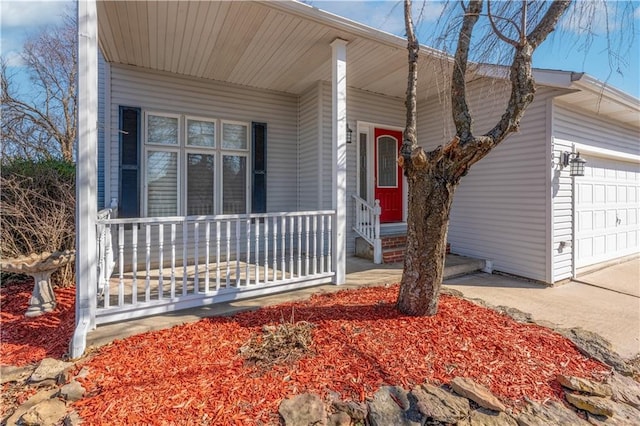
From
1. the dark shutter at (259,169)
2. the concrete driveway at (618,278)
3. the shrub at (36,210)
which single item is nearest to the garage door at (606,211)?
the concrete driveway at (618,278)

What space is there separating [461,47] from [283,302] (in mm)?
3164

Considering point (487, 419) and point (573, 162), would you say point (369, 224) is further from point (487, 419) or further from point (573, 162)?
point (487, 419)

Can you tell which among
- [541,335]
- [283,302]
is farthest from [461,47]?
[283,302]

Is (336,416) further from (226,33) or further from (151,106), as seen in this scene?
(151,106)

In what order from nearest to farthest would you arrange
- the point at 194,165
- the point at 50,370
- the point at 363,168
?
the point at 50,370 < the point at 194,165 < the point at 363,168

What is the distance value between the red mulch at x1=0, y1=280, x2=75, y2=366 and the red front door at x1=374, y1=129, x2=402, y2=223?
519 centimetres

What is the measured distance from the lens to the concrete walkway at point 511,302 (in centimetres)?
284

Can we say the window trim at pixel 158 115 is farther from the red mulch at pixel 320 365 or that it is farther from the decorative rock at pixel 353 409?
the decorative rock at pixel 353 409

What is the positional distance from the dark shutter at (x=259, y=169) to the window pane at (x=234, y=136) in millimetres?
198

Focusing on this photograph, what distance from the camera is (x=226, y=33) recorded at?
382 centimetres

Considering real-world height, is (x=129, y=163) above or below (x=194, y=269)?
above

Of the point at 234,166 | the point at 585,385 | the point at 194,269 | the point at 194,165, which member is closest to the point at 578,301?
the point at 585,385

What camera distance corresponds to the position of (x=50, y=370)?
7.21ft

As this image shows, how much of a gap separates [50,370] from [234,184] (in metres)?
3.80
